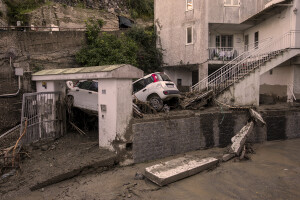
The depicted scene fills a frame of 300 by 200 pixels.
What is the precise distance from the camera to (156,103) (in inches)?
396

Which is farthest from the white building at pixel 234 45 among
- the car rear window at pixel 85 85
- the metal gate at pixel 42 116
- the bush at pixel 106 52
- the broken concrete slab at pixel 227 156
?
the metal gate at pixel 42 116

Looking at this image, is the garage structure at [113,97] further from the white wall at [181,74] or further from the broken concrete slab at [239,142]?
the white wall at [181,74]

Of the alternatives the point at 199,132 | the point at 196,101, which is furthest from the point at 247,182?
the point at 196,101

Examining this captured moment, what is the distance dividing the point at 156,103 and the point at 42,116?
4.57 meters

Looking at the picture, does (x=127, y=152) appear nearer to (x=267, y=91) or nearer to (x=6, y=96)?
(x=6, y=96)

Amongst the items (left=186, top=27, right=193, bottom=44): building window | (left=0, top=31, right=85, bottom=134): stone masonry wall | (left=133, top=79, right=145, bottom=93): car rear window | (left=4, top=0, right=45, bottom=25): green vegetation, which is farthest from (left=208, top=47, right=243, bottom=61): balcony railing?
(left=4, top=0, right=45, bottom=25): green vegetation

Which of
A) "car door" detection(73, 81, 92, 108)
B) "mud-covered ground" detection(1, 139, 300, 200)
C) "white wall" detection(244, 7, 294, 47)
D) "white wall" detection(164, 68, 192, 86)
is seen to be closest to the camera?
"mud-covered ground" detection(1, 139, 300, 200)

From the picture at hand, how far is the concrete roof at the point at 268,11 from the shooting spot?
42.8ft

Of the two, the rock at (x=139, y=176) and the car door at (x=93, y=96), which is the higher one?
the car door at (x=93, y=96)

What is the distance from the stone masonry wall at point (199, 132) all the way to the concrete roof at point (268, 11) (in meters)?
6.17

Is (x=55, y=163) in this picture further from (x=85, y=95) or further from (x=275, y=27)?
(x=275, y=27)

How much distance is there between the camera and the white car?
30.4 feet

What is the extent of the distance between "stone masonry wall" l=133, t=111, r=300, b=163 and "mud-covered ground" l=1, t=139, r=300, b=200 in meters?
0.81

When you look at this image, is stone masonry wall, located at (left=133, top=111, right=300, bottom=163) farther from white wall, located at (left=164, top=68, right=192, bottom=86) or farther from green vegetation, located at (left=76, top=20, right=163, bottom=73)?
white wall, located at (left=164, top=68, right=192, bottom=86)
